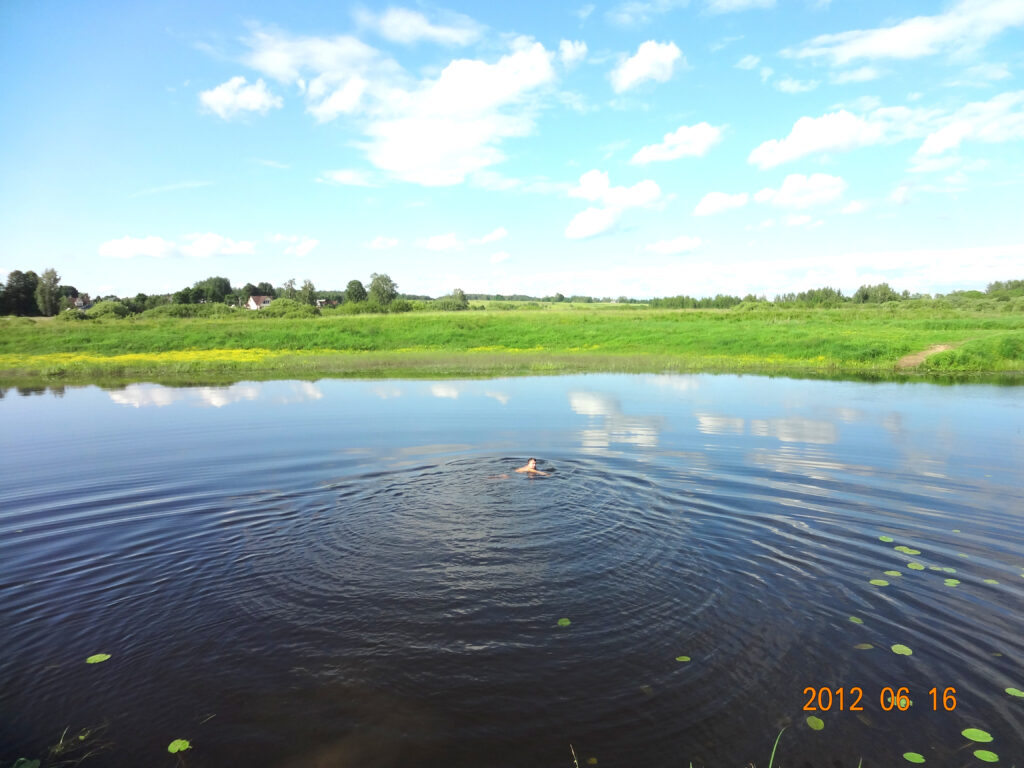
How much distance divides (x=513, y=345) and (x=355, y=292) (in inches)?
2943

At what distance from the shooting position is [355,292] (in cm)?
12219

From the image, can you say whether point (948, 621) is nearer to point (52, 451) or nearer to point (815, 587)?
point (815, 587)

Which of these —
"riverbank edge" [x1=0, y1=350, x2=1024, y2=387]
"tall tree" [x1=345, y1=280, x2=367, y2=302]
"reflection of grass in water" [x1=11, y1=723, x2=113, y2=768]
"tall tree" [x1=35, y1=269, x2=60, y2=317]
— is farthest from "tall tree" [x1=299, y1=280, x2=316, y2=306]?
"reflection of grass in water" [x1=11, y1=723, x2=113, y2=768]

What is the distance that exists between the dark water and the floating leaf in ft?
0.26

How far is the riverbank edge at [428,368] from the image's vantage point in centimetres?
3647

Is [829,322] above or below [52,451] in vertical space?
above

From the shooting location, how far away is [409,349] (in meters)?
54.1

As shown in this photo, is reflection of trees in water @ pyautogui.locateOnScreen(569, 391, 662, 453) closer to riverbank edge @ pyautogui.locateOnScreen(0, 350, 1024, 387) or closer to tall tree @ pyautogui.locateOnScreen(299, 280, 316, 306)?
riverbank edge @ pyautogui.locateOnScreen(0, 350, 1024, 387)

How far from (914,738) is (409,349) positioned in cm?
5060

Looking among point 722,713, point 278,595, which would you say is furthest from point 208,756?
point 722,713
